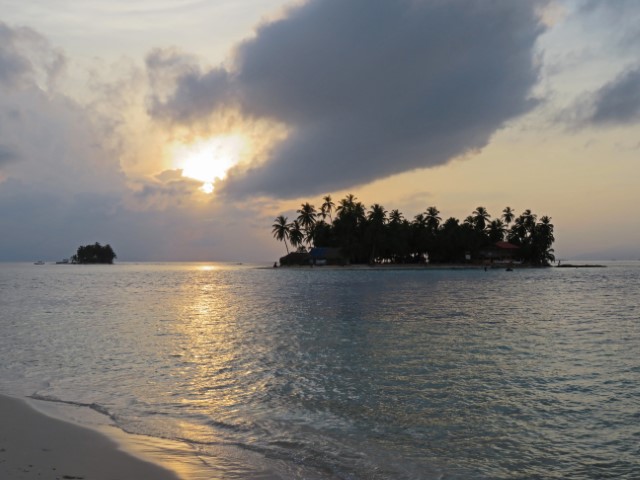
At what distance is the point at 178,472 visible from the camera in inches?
305

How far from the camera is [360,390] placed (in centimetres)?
1440

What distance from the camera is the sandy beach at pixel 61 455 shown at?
24.0 ft

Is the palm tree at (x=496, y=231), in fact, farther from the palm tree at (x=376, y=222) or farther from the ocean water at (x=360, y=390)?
the ocean water at (x=360, y=390)

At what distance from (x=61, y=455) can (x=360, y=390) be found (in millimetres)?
8374

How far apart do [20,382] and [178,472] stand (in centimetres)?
1016

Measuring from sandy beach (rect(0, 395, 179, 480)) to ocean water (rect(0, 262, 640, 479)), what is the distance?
97cm

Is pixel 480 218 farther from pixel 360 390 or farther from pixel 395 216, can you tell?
pixel 360 390

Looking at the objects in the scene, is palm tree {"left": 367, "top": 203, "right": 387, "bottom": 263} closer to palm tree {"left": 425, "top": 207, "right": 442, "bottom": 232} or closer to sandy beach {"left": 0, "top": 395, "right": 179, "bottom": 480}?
palm tree {"left": 425, "top": 207, "right": 442, "bottom": 232}

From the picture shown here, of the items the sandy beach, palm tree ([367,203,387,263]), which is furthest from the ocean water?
palm tree ([367,203,387,263])

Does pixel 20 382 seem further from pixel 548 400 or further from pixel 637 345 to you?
pixel 637 345

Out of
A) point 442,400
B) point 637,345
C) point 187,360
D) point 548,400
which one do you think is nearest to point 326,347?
point 187,360

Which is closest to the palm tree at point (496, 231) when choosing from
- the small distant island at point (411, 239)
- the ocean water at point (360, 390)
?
the small distant island at point (411, 239)

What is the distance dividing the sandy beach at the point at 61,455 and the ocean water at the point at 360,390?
965 mm

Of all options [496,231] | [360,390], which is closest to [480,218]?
[496,231]
